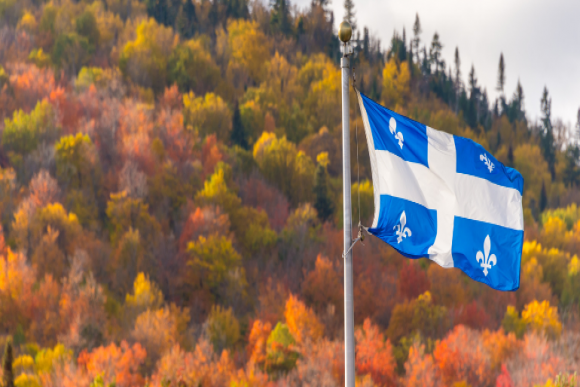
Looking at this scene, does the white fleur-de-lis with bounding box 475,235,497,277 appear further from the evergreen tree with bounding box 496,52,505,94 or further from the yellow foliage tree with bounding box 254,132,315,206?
the evergreen tree with bounding box 496,52,505,94

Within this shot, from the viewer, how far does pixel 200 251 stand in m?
46.3

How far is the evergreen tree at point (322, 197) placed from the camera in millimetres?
59375

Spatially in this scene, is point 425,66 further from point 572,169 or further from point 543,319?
point 543,319

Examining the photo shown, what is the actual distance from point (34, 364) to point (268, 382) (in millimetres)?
14594

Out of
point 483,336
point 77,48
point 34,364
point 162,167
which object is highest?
point 77,48

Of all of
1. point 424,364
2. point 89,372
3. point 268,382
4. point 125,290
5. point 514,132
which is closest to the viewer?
point 89,372

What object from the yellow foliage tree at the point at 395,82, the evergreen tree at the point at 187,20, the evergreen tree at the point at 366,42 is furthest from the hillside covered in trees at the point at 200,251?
the evergreen tree at the point at 366,42

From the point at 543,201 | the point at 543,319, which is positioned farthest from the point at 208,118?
the point at 543,201

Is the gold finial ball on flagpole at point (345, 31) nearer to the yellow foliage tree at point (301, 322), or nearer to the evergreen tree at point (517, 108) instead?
the yellow foliage tree at point (301, 322)

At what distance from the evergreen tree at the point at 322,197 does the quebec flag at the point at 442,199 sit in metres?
51.7

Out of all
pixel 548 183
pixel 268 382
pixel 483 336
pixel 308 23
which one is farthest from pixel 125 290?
pixel 308 23

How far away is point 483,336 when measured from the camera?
44.4 metres

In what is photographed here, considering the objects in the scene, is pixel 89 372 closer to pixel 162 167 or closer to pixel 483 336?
pixel 162 167

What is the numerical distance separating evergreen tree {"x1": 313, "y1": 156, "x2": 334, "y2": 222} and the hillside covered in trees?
248 mm
